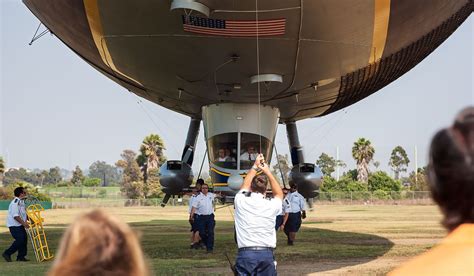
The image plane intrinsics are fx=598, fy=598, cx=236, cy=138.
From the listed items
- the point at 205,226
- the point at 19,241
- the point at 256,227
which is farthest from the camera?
the point at 205,226

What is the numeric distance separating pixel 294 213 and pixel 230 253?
284 cm

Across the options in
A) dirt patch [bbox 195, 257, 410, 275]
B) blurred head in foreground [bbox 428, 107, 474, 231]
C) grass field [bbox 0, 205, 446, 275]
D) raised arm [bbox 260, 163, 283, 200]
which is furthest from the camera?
grass field [bbox 0, 205, 446, 275]

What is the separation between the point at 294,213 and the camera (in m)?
16.0

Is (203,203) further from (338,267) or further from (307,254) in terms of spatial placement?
(338,267)

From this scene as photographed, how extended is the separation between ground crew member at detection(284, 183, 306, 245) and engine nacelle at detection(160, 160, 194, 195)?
2815mm

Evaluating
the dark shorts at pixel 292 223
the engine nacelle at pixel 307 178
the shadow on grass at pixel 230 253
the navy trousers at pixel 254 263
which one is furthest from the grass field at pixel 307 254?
the navy trousers at pixel 254 263

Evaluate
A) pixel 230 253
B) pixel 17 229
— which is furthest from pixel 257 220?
pixel 17 229

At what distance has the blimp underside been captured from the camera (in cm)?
1004

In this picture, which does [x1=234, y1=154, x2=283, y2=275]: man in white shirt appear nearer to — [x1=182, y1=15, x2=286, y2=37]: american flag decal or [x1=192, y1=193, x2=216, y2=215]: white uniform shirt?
[x1=182, y1=15, x2=286, y2=37]: american flag decal

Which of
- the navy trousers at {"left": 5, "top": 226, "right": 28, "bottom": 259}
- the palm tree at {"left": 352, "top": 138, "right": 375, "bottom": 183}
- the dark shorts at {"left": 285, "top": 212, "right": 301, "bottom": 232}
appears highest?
the palm tree at {"left": 352, "top": 138, "right": 375, "bottom": 183}

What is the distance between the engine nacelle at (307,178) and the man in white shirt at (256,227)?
32.6ft

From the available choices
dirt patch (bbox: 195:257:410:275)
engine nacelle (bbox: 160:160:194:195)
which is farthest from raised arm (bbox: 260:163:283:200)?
engine nacelle (bbox: 160:160:194:195)

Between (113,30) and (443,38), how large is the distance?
8.39 metres

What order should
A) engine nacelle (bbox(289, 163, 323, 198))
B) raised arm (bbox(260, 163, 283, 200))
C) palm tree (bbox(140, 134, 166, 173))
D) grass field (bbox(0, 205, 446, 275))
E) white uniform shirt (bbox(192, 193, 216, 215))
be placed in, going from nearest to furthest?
raised arm (bbox(260, 163, 283, 200)), grass field (bbox(0, 205, 446, 275)), white uniform shirt (bbox(192, 193, 216, 215)), engine nacelle (bbox(289, 163, 323, 198)), palm tree (bbox(140, 134, 166, 173))
